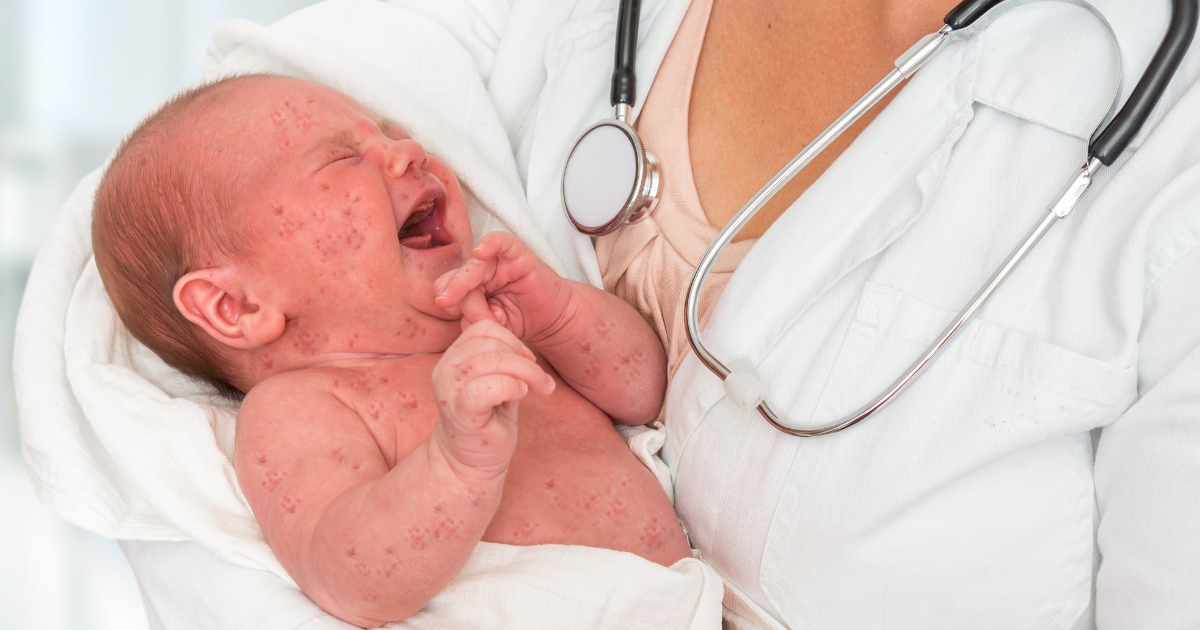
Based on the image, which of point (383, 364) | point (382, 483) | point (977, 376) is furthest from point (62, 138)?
point (977, 376)

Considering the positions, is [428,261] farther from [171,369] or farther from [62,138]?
[62,138]

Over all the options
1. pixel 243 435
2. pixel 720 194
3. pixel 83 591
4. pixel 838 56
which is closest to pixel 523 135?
pixel 720 194

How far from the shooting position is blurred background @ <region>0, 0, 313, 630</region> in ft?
4.27

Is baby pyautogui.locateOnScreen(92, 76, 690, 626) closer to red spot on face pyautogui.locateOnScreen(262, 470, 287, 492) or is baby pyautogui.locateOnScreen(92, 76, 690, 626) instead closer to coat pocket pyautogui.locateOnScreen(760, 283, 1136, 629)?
red spot on face pyautogui.locateOnScreen(262, 470, 287, 492)

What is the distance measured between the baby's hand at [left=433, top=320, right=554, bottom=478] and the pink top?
0.32 m

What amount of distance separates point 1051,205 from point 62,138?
1.68 meters

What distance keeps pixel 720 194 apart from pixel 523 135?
404 mm

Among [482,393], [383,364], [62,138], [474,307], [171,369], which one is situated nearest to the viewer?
[482,393]

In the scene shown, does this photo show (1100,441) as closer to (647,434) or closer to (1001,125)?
(1001,125)

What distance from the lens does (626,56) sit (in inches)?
41.8

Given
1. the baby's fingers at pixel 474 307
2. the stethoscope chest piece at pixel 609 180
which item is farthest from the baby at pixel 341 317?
the stethoscope chest piece at pixel 609 180

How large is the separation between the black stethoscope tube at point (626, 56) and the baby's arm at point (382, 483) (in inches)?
17.8

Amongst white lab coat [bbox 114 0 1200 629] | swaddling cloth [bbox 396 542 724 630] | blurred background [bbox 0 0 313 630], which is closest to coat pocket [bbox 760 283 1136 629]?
white lab coat [bbox 114 0 1200 629]

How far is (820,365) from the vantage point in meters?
0.83
